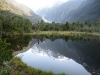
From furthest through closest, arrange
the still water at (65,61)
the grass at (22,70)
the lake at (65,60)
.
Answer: the lake at (65,60) → the still water at (65,61) → the grass at (22,70)

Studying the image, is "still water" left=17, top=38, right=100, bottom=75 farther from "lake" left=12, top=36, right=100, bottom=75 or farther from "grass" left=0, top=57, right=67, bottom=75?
"grass" left=0, top=57, right=67, bottom=75

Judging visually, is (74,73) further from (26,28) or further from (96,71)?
(26,28)

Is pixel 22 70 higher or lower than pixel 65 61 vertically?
higher

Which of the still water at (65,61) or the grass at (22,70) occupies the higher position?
the grass at (22,70)

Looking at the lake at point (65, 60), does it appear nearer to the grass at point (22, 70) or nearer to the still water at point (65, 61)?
the still water at point (65, 61)

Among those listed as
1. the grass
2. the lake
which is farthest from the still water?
the grass

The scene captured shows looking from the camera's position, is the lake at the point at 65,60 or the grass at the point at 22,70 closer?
the grass at the point at 22,70

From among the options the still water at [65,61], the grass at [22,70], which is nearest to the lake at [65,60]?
the still water at [65,61]

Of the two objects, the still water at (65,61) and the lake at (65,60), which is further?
the lake at (65,60)

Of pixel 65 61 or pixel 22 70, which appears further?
pixel 65 61

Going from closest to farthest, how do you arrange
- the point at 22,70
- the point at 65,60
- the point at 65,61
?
the point at 22,70 < the point at 65,61 < the point at 65,60

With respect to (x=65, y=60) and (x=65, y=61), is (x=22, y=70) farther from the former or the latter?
(x=65, y=60)

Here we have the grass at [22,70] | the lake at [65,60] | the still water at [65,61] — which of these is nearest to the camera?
the grass at [22,70]

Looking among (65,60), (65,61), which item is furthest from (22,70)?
(65,60)
